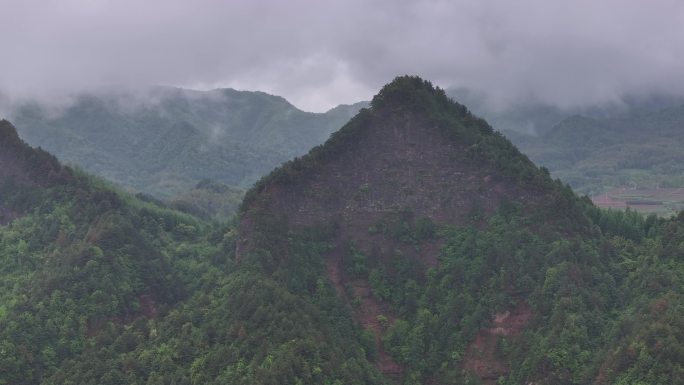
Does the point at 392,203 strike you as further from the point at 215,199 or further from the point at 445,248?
the point at 215,199

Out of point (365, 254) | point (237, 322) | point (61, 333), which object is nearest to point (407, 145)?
point (365, 254)

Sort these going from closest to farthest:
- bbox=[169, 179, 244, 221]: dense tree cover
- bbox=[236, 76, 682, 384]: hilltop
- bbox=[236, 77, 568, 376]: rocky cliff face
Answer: bbox=[236, 76, 682, 384]: hilltop < bbox=[236, 77, 568, 376]: rocky cliff face < bbox=[169, 179, 244, 221]: dense tree cover

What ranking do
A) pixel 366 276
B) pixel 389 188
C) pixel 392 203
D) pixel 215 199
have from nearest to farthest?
pixel 366 276, pixel 392 203, pixel 389 188, pixel 215 199

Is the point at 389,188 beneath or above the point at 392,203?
above

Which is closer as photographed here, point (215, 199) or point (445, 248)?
point (445, 248)

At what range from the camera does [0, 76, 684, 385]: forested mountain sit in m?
57.0

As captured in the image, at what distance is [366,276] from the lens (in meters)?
72.0

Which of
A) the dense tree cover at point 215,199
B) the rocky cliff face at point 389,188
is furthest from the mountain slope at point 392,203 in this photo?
the dense tree cover at point 215,199

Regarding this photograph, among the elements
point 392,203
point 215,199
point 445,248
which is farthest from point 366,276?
point 215,199

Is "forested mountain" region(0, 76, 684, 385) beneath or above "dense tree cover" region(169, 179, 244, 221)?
beneath

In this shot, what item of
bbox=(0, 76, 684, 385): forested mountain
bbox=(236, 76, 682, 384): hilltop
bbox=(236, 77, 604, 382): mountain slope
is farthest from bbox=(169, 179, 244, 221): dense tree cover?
bbox=(236, 76, 682, 384): hilltop

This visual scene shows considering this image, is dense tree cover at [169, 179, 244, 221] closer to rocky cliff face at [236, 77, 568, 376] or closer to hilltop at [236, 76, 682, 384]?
rocky cliff face at [236, 77, 568, 376]

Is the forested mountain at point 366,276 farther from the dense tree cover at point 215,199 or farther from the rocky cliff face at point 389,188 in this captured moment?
the dense tree cover at point 215,199

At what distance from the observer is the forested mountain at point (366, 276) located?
187 feet
